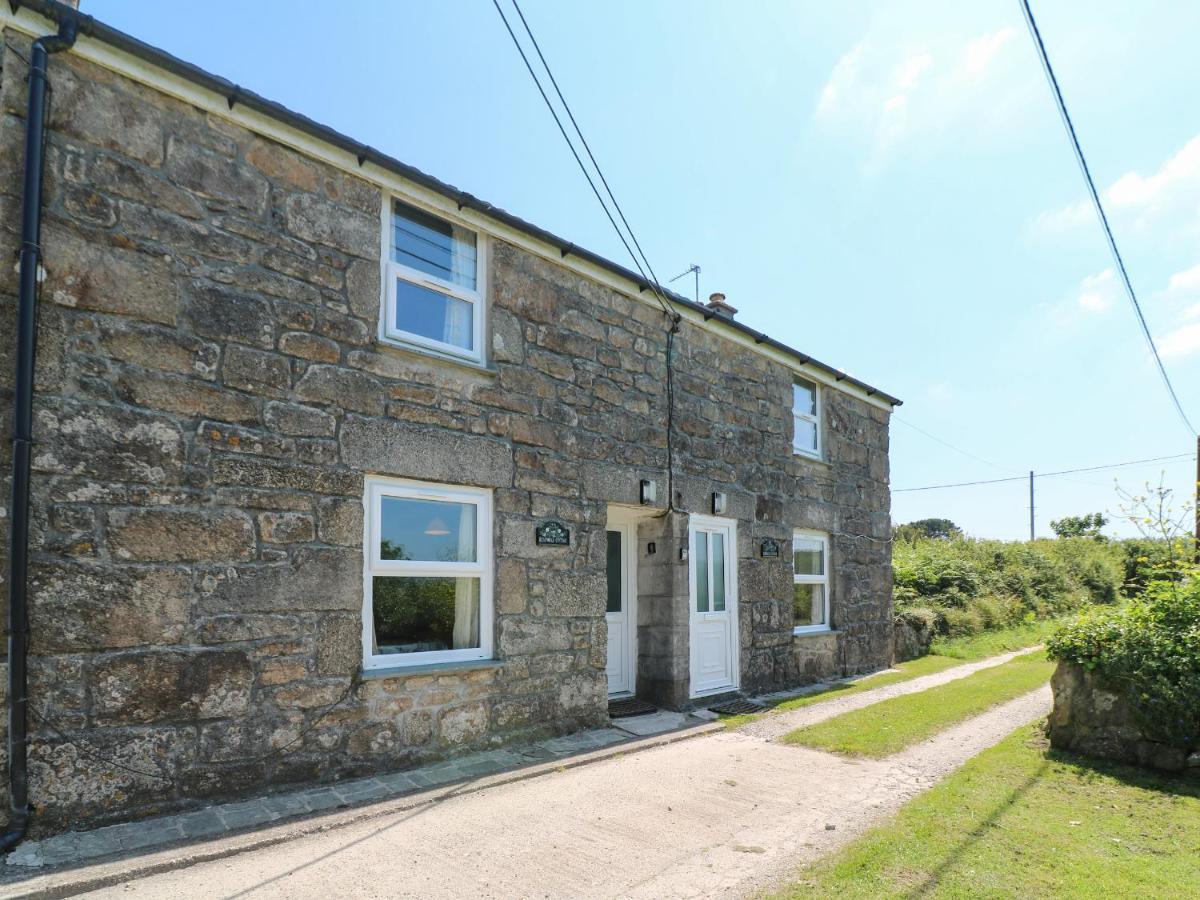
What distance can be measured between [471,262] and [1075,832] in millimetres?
5962

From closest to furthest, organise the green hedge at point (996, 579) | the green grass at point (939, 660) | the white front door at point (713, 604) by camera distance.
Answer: the green grass at point (939, 660) → the white front door at point (713, 604) → the green hedge at point (996, 579)

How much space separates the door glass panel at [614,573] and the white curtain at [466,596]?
233 centimetres

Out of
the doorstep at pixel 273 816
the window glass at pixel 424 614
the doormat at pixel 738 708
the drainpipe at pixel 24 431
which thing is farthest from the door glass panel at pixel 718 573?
the drainpipe at pixel 24 431

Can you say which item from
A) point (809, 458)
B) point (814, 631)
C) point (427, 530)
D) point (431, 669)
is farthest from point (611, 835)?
point (809, 458)

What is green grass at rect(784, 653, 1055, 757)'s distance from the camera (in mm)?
6668

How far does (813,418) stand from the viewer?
1114 cm

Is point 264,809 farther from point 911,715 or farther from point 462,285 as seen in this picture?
point 911,715

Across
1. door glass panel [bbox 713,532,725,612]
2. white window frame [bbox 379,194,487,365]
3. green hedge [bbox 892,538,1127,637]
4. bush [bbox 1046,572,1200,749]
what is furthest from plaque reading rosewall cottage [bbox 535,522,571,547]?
green hedge [bbox 892,538,1127,637]

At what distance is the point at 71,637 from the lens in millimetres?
4082

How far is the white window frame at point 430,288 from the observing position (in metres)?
5.83

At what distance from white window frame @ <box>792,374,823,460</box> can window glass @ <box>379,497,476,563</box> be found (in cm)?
566

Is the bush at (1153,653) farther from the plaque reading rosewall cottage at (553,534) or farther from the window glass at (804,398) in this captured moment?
the window glass at (804,398)

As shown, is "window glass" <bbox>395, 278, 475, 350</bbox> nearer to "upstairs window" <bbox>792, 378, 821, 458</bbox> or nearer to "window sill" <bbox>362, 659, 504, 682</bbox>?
"window sill" <bbox>362, 659, 504, 682</bbox>

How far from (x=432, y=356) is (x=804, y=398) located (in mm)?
6671
